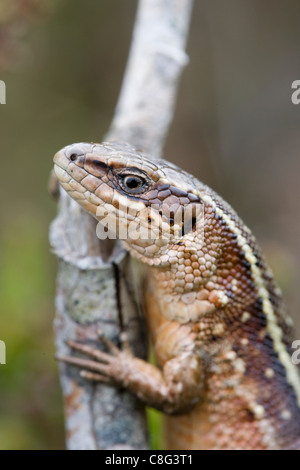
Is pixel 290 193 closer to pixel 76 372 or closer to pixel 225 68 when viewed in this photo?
pixel 225 68

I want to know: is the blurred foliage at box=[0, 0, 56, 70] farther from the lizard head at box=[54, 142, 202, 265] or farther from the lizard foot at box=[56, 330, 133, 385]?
the lizard foot at box=[56, 330, 133, 385]

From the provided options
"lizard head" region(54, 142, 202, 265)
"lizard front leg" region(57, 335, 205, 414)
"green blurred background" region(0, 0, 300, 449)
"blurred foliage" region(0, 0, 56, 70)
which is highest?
"green blurred background" region(0, 0, 300, 449)

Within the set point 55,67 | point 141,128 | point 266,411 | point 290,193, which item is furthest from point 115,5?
point 266,411

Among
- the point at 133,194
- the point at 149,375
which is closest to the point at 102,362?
the point at 149,375

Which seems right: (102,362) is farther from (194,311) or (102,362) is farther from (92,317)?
(194,311)

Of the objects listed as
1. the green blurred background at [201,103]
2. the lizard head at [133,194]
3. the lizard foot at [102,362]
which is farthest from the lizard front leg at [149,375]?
the green blurred background at [201,103]

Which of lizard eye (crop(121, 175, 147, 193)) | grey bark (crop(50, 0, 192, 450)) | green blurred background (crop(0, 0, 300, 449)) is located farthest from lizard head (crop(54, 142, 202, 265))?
green blurred background (crop(0, 0, 300, 449))

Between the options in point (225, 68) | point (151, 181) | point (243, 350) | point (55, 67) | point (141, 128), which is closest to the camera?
point (151, 181)
